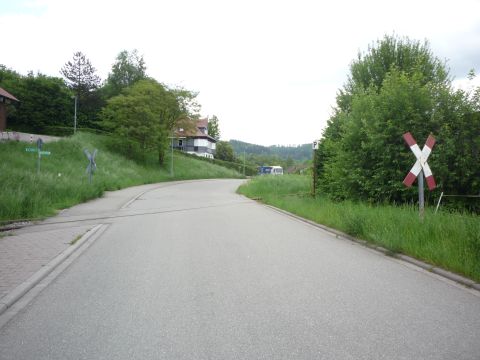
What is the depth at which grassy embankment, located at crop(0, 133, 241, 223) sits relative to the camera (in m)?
13.1

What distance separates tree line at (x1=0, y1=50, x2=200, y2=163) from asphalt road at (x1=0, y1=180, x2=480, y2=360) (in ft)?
132

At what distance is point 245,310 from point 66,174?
1045 inches

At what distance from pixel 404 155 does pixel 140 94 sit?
40.0 metres

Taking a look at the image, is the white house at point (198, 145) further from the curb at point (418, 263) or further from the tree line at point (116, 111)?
the curb at point (418, 263)

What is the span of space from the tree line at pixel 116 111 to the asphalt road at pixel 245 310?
1579 inches

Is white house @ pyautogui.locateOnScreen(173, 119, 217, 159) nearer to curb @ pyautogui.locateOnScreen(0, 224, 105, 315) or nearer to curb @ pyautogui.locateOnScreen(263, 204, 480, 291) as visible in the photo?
curb @ pyautogui.locateOnScreen(263, 204, 480, 291)

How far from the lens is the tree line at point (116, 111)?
45250 millimetres

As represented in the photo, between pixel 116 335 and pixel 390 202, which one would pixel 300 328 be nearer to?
pixel 116 335

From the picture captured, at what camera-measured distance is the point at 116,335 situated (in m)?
3.64

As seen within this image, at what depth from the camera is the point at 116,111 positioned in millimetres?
46031

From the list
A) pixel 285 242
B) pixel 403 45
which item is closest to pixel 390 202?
pixel 285 242

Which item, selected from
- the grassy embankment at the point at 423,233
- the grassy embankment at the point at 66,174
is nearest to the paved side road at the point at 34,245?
the grassy embankment at the point at 66,174

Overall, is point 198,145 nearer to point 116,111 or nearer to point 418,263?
point 116,111

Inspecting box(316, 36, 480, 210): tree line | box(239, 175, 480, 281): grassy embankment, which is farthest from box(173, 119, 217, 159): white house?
box(239, 175, 480, 281): grassy embankment
